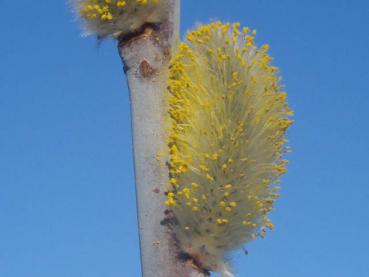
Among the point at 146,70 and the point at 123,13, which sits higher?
the point at 123,13

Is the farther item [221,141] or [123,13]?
[123,13]

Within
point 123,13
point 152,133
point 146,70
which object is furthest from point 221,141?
point 123,13

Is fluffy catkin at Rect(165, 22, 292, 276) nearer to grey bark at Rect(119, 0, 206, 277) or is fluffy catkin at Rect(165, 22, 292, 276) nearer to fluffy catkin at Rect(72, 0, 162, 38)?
grey bark at Rect(119, 0, 206, 277)

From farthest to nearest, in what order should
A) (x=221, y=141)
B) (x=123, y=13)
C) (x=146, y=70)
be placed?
1. (x=123, y=13)
2. (x=146, y=70)
3. (x=221, y=141)

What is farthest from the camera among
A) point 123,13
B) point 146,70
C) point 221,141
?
point 123,13

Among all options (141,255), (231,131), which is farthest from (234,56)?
(141,255)

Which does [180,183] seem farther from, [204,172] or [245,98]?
[245,98]

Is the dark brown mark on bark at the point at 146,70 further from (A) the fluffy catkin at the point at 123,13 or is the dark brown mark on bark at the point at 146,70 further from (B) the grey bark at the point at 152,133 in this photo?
(A) the fluffy catkin at the point at 123,13

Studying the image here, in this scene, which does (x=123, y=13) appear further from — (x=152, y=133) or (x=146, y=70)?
(x=152, y=133)

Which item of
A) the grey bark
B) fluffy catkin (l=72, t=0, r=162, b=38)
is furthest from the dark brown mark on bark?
fluffy catkin (l=72, t=0, r=162, b=38)
